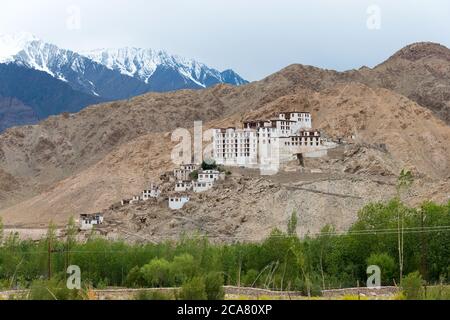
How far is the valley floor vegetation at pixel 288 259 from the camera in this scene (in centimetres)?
3206

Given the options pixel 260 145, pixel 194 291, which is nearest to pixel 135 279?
pixel 194 291

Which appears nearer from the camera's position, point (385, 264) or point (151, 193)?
point (385, 264)

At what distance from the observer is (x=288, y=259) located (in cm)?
3509

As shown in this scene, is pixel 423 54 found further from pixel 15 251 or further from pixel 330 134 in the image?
pixel 15 251

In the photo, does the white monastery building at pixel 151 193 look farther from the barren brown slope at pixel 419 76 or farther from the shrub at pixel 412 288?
the shrub at pixel 412 288

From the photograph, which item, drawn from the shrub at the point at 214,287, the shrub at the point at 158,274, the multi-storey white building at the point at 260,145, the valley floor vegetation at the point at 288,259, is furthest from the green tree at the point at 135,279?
the multi-storey white building at the point at 260,145

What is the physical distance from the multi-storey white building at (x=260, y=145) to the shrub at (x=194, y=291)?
55786 mm

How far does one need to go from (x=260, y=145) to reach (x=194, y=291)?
5741 centimetres

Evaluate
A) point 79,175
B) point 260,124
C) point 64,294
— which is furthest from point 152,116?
point 64,294

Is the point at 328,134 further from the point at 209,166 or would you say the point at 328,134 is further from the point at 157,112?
the point at 157,112

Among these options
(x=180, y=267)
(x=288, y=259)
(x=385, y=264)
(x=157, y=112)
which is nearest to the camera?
(x=180, y=267)

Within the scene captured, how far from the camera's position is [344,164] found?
→ 2785 inches

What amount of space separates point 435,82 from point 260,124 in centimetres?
4250

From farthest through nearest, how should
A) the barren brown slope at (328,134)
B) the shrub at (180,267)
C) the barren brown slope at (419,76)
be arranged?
the barren brown slope at (419,76), the barren brown slope at (328,134), the shrub at (180,267)
